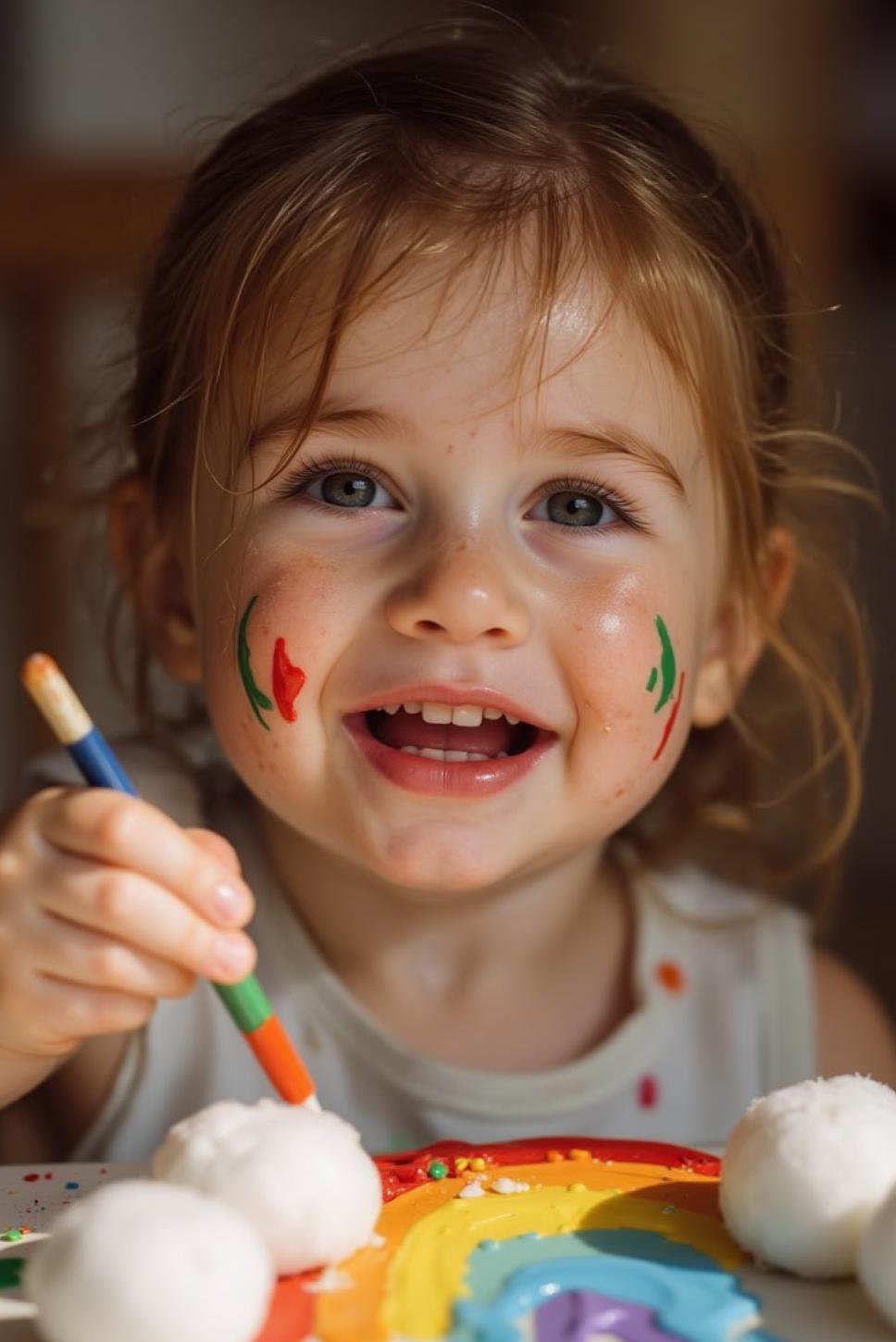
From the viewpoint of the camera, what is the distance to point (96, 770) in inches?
25.1

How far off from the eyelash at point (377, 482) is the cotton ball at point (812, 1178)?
13.5 inches

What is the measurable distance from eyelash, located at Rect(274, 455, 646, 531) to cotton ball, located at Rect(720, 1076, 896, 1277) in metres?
0.34

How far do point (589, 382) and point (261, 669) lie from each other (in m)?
A: 0.22

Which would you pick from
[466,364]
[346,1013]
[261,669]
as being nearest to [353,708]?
[261,669]

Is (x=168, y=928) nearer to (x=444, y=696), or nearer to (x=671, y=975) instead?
(x=444, y=696)

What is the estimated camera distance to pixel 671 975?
1.16 m

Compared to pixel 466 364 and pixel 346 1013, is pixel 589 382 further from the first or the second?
pixel 346 1013

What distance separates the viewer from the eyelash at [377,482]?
833mm

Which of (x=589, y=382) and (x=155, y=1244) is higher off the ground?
(x=589, y=382)

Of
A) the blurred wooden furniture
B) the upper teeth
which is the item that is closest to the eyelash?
the upper teeth

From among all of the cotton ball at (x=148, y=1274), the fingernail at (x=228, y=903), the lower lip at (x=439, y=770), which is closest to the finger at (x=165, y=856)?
the fingernail at (x=228, y=903)

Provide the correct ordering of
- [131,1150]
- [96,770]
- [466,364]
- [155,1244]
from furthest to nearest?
[131,1150]
[466,364]
[96,770]
[155,1244]

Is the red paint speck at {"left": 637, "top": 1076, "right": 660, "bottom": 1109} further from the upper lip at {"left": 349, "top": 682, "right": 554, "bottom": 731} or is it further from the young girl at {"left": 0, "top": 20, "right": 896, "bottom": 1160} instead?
the upper lip at {"left": 349, "top": 682, "right": 554, "bottom": 731}

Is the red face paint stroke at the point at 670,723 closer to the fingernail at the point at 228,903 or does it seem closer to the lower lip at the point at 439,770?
the lower lip at the point at 439,770
